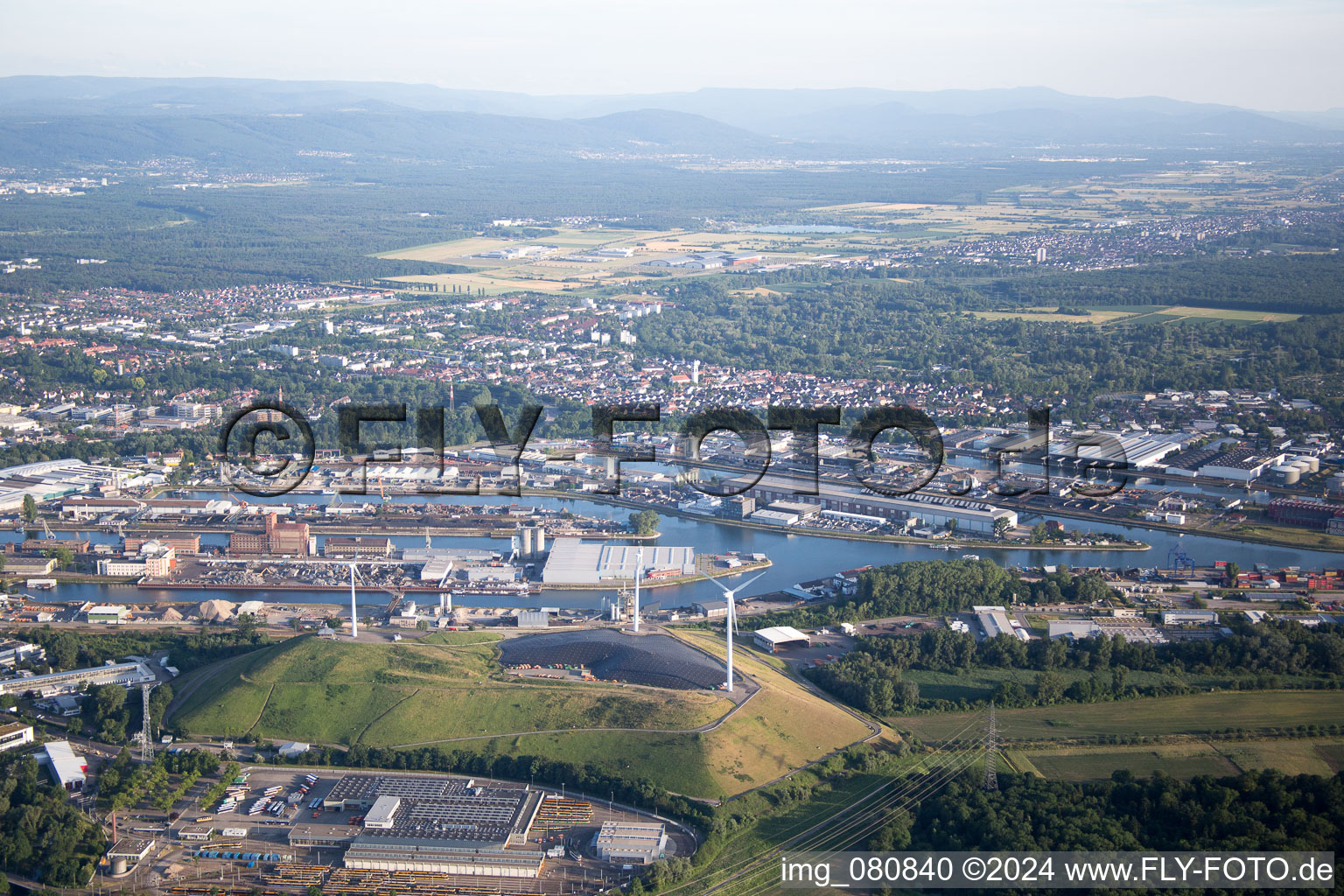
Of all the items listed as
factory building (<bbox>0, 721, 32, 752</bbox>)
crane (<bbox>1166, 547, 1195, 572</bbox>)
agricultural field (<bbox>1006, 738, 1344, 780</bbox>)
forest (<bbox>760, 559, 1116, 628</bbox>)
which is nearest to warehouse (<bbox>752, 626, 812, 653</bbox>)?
forest (<bbox>760, 559, 1116, 628</bbox>)

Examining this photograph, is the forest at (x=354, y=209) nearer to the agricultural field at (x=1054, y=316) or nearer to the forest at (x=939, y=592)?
the agricultural field at (x=1054, y=316)

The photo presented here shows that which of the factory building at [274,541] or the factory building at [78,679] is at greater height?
the factory building at [274,541]

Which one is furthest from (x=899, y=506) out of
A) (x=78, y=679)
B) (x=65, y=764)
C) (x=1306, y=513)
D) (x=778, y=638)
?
(x=65, y=764)

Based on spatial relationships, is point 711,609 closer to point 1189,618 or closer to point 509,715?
point 509,715

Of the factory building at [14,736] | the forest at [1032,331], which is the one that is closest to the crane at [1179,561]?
the forest at [1032,331]

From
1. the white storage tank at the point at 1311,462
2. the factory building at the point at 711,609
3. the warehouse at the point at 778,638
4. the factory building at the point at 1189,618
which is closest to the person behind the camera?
the warehouse at the point at 778,638

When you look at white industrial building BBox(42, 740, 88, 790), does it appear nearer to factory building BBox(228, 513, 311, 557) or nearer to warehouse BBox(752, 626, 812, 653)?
factory building BBox(228, 513, 311, 557)
